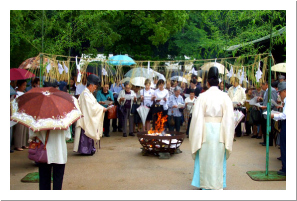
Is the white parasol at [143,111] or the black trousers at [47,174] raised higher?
the white parasol at [143,111]

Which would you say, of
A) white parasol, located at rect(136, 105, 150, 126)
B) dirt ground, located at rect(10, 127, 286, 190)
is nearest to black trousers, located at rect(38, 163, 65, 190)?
dirt ground, located at rect(10, 127, 286, 190)

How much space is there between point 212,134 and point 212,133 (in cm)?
2

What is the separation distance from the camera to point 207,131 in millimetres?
5102

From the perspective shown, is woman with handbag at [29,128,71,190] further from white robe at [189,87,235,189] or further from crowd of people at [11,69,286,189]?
crowd of people at [11,69,286,189]

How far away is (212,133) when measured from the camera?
200 inches

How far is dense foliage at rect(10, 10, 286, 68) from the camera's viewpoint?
10320 millimetres

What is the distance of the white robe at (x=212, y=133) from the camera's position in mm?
5051

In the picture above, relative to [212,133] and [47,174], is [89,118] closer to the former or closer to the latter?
[47,174]

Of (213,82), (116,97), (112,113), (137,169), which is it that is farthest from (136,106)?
(213,82)

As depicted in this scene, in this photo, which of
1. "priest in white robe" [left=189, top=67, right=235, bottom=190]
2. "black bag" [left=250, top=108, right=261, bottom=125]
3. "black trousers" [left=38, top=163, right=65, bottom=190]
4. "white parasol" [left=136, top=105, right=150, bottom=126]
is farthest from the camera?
"white parasol" [left=136, top=105, right=150, bottom=126]

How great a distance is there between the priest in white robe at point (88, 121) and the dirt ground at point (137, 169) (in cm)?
30

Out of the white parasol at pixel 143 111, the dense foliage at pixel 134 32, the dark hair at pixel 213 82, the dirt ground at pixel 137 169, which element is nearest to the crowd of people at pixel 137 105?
the white parasol at pixel 143 111

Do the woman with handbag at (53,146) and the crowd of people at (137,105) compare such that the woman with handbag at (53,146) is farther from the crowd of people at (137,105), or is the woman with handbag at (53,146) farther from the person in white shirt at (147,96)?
the person in white shirt at (147,96)

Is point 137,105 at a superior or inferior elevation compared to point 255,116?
superior
